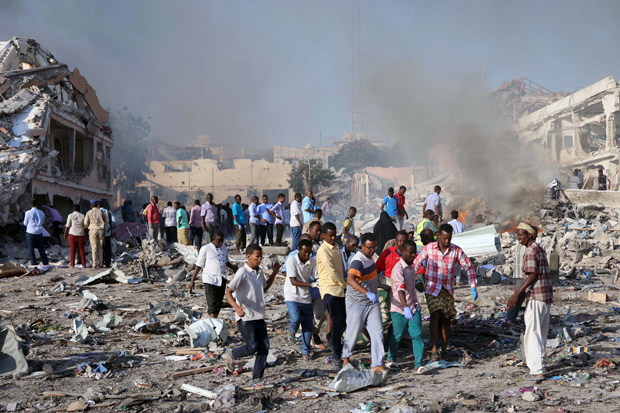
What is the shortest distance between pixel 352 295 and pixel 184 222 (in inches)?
395

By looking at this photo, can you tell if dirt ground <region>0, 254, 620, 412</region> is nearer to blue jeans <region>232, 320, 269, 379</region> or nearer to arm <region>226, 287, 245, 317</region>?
blue jeans <region>232, 320, 269, 379</region>

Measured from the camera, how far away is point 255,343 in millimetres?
5328

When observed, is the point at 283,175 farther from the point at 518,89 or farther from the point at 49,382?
the point at 49,382

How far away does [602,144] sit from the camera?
2919cm

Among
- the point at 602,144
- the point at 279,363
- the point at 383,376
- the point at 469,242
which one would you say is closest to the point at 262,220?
the point at 469,242

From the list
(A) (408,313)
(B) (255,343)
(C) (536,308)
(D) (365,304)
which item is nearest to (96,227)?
(B) (255,343)

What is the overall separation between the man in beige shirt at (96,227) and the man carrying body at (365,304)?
28.7 ft

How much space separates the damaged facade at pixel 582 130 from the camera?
26.5m

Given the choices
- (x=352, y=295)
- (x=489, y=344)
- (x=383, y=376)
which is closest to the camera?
(x=383, y=376)

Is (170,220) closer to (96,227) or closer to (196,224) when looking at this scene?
(196,224)

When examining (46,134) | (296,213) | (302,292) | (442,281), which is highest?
(46,134)

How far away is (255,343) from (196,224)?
954cm

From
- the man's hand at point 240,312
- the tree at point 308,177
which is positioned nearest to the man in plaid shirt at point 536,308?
the man's hand at point 240,312

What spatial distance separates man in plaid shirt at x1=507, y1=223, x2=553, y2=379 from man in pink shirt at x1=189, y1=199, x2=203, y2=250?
1017cm
